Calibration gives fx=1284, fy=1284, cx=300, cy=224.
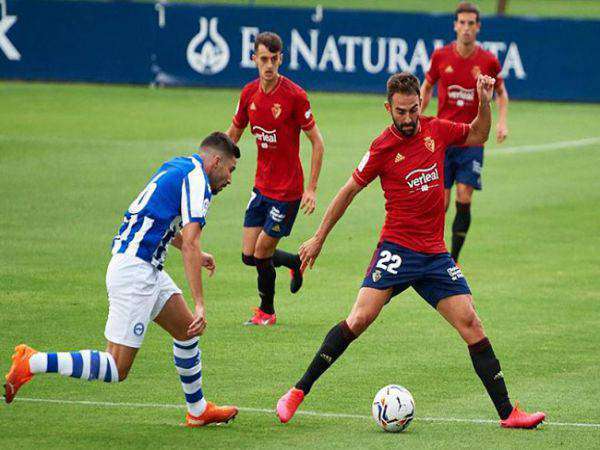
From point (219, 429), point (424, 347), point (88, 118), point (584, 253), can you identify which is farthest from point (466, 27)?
point (88, 118)

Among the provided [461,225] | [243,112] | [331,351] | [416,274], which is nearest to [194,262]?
[331,351]

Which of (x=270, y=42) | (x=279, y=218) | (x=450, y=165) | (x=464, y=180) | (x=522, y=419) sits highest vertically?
(x=270, y=42)

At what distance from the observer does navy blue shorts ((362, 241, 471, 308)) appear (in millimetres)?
9430

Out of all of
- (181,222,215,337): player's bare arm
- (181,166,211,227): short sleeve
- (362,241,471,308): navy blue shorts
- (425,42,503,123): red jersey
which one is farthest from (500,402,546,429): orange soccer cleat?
(425,42,503,123): red jersey

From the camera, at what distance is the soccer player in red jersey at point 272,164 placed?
13109 mm

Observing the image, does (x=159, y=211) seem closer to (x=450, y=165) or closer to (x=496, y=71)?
(x=450, y=165)

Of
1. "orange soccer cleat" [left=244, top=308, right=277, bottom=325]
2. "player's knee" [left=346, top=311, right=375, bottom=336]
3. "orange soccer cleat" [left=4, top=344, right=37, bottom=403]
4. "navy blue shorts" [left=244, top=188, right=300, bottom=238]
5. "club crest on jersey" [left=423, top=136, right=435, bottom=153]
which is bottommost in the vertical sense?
"orange soccer cleat" [left=244, top=308, right=277, bottom=325]

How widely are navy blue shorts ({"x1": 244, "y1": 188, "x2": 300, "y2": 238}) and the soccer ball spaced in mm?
4158

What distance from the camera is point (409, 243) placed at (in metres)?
9.53

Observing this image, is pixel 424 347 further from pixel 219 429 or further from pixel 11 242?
pixel 11 242

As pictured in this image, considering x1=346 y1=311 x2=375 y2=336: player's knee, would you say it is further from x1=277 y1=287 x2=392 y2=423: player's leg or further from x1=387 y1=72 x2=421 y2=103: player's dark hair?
x1=387 y1=72 x2=421 y2=103: player's dark hair

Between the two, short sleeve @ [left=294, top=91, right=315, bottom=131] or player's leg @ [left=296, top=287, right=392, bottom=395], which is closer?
player's leg @ [left=296, top=287, right=392, bottom=395]

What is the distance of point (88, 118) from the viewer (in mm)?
29688

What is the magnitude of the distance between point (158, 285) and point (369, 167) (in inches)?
71.5
